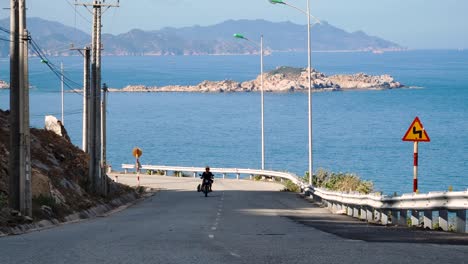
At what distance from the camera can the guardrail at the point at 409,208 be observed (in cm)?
1891

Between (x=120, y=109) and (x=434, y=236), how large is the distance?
166922mm

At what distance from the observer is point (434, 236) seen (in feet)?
59.0

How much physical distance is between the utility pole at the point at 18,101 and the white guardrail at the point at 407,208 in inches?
360

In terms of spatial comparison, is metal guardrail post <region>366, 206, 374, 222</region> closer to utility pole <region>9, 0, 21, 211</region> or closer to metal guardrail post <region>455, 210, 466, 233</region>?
metal guardrail post <region>455, 210, 466, 233</region>

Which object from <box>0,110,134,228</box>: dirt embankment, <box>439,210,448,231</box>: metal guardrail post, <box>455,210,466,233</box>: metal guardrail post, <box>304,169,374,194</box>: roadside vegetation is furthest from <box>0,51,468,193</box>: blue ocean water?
<box>455,210,466,233</box>: metal guardrail post

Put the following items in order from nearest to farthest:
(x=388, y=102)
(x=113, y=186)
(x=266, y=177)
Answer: (x=113, y=186) < (x=266, y=177) < (x=388, y=102)

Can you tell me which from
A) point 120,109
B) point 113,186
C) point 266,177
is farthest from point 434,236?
point 120,109

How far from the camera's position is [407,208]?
22.2 metres

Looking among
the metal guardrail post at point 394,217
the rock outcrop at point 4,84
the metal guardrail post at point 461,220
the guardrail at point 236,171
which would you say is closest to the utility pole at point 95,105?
the guardrail at point 236,171

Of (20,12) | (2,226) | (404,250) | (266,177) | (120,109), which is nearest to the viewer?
(404,250)

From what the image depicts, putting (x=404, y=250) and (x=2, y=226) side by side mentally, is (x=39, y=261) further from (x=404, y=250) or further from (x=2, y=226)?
(x=2, y=226)

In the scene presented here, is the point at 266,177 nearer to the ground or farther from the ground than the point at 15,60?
nearer to the ground

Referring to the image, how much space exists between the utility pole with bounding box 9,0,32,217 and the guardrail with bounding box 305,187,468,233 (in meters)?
9.16

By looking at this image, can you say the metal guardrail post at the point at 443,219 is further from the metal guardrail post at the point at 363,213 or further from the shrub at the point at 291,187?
the shrub at the point at 291,187
